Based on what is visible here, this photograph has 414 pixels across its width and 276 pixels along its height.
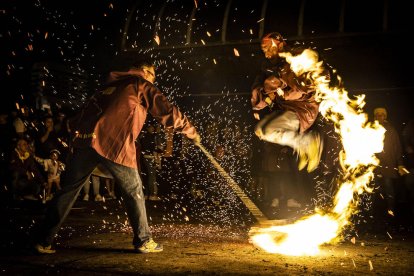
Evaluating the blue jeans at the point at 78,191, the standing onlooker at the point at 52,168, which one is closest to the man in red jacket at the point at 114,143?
the blue jeans at the point at 78,191

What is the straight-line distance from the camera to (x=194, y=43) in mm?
12984

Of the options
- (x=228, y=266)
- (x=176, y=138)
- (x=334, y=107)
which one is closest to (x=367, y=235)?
(x=334, y=107)

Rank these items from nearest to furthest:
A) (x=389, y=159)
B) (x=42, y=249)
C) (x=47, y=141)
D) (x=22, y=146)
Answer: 1. (x=42, y=249)
2. (x=389, y=159)
3. (x=22, y=146)
4. (x=47, y=141)

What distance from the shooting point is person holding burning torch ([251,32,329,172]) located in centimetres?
599

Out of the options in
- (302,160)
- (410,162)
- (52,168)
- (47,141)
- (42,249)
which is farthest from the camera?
(47,141)

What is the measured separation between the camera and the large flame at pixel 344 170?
193 inches

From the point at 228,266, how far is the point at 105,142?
160 cm

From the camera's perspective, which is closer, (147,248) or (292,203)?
(147,248)

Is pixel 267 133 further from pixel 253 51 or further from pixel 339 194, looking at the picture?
pixel 253 51

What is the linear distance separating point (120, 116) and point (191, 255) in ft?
4.92

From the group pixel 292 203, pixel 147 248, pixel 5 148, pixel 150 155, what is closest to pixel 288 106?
pixel 147 248

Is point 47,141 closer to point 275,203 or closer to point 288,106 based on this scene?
point 275,203

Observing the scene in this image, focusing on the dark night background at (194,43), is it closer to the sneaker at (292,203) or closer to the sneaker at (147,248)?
the sneaker at (292,203)

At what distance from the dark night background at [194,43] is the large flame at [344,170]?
5.56 meters
